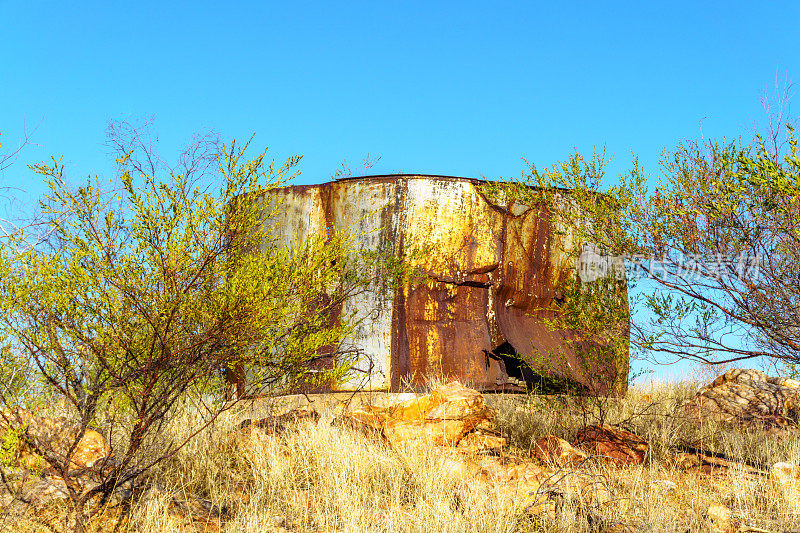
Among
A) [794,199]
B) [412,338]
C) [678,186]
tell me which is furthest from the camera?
[412,338]

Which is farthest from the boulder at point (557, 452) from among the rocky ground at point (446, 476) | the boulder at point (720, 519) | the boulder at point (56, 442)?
the boulder at point (56, 442)

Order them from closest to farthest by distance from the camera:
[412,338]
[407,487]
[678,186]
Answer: [407,487], [678,186], [412,338]

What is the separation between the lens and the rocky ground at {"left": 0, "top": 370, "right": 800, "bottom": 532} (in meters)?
3.97

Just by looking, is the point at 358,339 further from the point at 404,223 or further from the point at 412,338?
the point at 404,223

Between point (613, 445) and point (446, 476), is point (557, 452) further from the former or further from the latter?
point (446, 476)

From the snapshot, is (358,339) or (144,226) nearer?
(144,226)

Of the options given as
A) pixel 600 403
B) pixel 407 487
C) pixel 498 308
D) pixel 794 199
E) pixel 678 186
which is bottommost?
pixel 407 487

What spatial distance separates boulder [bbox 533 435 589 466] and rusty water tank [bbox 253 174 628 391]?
5.63 ft

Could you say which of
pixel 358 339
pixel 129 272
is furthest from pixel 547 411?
pixel 129 272

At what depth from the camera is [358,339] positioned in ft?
24.3

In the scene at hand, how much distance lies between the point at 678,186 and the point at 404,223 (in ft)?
9.83

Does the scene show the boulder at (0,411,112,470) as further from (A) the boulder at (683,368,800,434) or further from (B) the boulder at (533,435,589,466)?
(A) the boulder at (683,368,800,434)

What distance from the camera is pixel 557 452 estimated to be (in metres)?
5.38

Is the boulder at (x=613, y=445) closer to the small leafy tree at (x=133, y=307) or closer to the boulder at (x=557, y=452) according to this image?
the boulder at (x=557, y=452)
